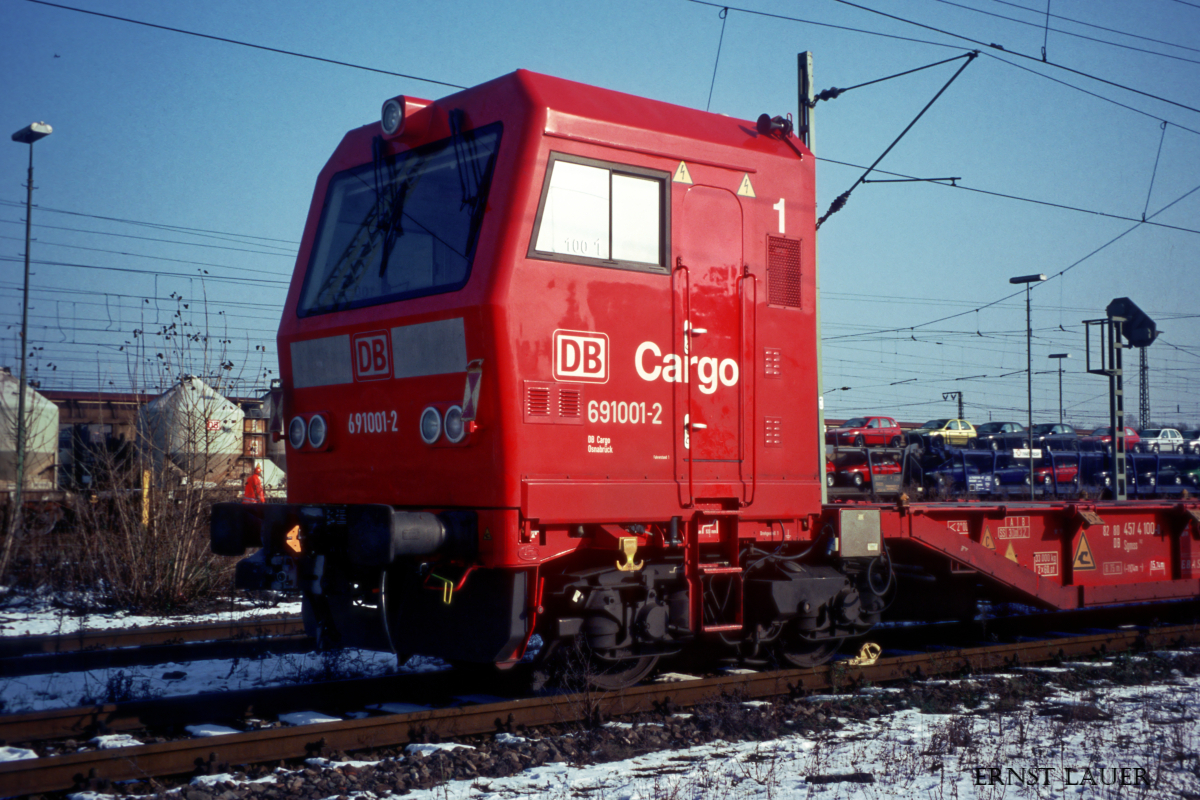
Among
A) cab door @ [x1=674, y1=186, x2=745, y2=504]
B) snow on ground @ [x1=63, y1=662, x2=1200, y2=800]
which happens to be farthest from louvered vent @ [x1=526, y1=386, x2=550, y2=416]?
snow on ground @ [x1=63, y1=662, x2=1200, y2=800]

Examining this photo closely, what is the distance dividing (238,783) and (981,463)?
22.7 metres

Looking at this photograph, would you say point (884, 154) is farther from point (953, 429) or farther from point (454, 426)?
point (953, 429)

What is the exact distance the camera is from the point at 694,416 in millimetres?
6512

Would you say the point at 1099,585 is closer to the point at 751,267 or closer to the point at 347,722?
the point at 751,267

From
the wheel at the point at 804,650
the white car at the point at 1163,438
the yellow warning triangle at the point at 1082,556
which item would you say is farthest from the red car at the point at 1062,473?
the white car at the point at 1163,438

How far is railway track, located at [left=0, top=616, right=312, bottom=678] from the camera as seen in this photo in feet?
25.0

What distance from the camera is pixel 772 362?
6996mm

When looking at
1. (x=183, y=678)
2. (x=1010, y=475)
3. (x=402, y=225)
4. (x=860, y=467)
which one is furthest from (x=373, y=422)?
(x=860, y=467)

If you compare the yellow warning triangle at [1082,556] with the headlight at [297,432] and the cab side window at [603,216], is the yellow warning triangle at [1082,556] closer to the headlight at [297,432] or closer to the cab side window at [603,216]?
the cab side window at [603,216]

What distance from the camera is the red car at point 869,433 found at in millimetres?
33188

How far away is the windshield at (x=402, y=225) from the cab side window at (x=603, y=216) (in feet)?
1.29

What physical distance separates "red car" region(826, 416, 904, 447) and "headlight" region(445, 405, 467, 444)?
26.3 m

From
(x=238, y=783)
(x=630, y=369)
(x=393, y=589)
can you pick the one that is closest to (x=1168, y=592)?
(x=630, y=369)

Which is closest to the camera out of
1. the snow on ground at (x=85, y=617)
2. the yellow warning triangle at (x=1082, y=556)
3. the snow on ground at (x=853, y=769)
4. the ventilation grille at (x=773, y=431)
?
the snow on ground at (x=853, y=769)
